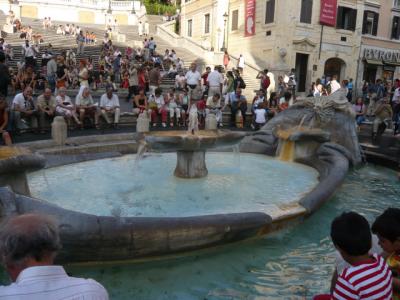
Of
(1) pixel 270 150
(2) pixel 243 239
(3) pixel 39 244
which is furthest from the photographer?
(1) pixel 270 150

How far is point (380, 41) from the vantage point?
→ 102ft

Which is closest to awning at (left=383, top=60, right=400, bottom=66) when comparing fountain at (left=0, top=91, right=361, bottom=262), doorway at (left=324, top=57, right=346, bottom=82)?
doorway at (left=324, top=57, right=346, bottom=82)

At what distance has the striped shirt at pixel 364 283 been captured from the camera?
6.93ft

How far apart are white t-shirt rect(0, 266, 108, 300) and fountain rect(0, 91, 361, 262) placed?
2.28 meters

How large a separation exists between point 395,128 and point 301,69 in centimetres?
1599

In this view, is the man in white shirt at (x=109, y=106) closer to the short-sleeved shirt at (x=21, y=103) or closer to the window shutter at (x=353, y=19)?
the short-sleeved shirt at (x=21, y=103)

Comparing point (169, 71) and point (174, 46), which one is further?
point (174, 46)

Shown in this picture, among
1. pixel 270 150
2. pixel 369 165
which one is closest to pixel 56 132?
pixel 270 150

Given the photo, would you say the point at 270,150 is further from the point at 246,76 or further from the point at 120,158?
the point at 246,76

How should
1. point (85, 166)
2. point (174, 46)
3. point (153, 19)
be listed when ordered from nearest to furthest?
1. point (85, 166)
2. point (174, 46)
3. point (153, 19)

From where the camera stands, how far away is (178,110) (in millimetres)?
13336

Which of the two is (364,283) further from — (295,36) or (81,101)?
(295,36)

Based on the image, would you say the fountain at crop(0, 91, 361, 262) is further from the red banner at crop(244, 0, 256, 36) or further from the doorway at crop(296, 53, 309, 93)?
the red banner at crop(244, 0, 256, 36)

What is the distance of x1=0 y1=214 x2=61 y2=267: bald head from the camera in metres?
1.60
